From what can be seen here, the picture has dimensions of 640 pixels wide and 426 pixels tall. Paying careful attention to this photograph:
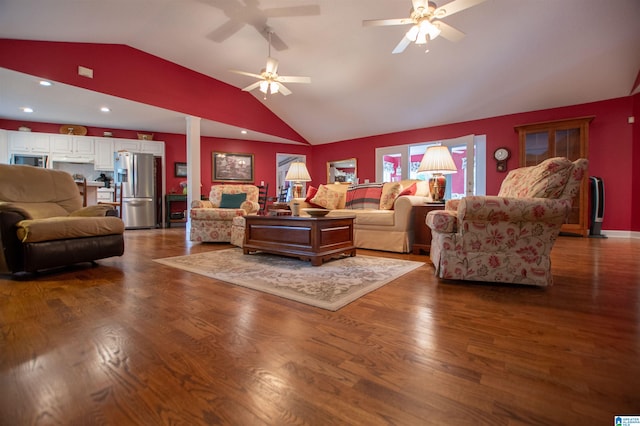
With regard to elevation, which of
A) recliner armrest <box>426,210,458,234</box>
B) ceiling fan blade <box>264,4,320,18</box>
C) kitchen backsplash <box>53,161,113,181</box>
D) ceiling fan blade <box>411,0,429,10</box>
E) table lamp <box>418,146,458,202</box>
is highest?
ceiling fan blade <box>264,4,320,18</box>

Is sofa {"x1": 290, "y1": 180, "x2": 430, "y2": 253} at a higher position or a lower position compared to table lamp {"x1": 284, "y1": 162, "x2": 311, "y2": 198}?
lower

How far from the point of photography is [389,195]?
3965mm

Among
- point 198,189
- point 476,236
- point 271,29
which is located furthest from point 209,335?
point 198,189

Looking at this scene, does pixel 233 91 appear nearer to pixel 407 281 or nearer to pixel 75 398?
pixel 407 281

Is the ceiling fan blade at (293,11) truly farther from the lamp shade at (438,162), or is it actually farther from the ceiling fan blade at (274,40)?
the lamp shade at (438,162)

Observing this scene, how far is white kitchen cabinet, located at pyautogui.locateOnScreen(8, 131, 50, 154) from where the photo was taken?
5480mm

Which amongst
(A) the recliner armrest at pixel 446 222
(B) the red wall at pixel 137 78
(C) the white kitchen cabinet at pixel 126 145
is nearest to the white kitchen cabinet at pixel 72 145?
(C) the white kitchen cabinet at pixel 126 145

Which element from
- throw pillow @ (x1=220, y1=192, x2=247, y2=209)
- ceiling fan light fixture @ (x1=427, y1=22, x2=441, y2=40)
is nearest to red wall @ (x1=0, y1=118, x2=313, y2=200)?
throw pillow @ (x1=220, y1=192, x2=247, y2=209)

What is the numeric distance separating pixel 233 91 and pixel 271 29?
237 centimetres

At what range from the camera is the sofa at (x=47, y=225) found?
7.38 feet

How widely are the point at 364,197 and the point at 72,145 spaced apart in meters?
6.21

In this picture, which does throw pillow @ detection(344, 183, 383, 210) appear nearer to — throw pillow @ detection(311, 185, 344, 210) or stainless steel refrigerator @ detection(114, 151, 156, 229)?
throw pillow @ detection(311, 185, 344, 210)

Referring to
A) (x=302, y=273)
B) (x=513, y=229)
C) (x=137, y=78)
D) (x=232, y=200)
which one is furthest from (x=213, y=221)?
(x=513, y=229)

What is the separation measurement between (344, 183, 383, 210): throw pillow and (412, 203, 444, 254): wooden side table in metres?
0.72
